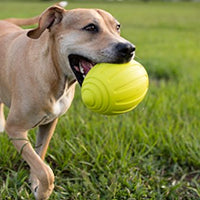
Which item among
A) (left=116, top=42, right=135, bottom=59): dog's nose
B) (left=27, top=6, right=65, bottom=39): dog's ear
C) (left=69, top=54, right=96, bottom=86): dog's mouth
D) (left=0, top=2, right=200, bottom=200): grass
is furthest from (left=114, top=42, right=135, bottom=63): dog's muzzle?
(left=0, top=2, right=200, bottom=200): grass

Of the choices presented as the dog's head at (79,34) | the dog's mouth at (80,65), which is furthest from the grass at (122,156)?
the dog's head at (79,34)

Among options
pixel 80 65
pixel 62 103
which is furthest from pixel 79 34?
pixel 62 103

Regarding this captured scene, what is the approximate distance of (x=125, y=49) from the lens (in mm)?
2693

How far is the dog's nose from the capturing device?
8.82 feet

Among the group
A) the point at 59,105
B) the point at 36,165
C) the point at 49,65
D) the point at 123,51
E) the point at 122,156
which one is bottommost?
the point at 122,156

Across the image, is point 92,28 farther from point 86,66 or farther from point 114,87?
point 114,87

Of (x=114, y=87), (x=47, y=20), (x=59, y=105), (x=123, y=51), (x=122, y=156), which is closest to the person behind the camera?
(x=114, y=87)

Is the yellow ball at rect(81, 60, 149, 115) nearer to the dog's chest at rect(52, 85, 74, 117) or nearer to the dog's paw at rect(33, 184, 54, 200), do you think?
the dog's chest at rect(52, 85, 74, 117)

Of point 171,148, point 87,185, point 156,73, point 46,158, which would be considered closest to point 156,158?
point 171,148

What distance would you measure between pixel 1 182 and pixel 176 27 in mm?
15460

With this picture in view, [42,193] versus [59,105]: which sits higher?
[59,105]

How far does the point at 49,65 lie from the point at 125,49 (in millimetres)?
768

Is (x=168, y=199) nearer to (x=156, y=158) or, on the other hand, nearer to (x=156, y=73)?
(x=156, y=158)

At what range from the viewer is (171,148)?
3783mm
